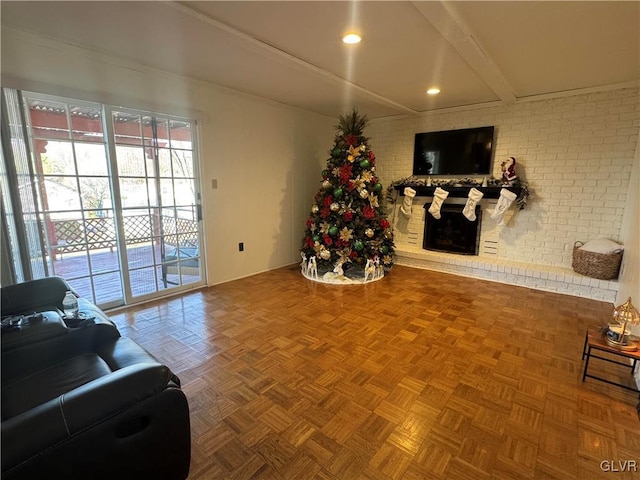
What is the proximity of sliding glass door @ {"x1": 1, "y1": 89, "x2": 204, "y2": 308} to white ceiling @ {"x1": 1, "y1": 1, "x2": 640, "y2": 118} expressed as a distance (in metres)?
0.61

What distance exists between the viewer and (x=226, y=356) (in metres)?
2.27

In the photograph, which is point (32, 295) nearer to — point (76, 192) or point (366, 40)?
point (76, 192)

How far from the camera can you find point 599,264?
3.39m

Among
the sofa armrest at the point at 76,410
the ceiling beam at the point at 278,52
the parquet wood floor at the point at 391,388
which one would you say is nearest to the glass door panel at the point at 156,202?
the parquet wood floor at the point at 391,388

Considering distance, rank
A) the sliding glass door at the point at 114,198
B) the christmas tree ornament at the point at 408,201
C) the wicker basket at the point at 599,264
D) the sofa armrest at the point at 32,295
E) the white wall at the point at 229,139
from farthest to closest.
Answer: the christmas tree ornament at the point at 408,201 < the wicker basket at the point at 599,264 < the sliding glass door at the point at 114,198 < the white wall at the point at 229,139 < the sofa armrest at the point at 32,295

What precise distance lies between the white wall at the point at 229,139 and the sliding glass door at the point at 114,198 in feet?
0.49

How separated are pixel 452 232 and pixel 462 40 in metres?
2.96

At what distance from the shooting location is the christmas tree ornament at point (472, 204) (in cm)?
424

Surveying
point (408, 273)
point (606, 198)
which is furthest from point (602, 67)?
point (408, 273)

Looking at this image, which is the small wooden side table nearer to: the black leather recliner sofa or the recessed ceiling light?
the black leather recliner sofa

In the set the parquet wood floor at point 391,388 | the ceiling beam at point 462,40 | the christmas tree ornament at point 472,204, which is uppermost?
the ceiling beam at point 462,40

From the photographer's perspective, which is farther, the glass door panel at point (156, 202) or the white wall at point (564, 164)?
the white wall at point (564, 164)

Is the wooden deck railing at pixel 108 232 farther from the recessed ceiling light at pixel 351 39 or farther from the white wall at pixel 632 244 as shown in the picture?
the white wall at pixel 632 244

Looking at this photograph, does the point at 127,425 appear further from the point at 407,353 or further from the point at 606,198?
the point at 606,198
